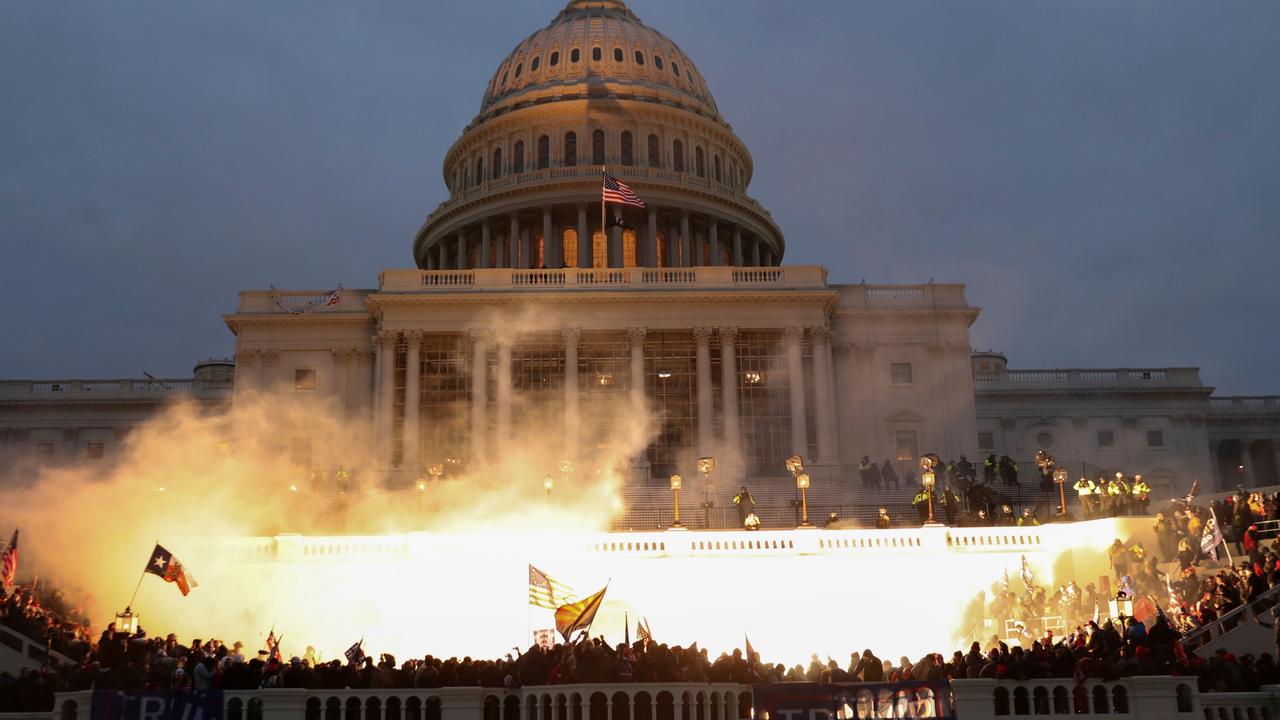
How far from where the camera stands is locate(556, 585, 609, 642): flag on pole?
23312mm

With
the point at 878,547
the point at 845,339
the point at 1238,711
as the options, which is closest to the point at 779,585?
the point at 878,547

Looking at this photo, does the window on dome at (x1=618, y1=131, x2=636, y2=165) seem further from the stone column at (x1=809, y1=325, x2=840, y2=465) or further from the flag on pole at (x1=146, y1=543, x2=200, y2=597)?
the flag on pole at (x1=146, y1=543, x2=200, y2=597)

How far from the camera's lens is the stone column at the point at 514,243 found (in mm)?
76000

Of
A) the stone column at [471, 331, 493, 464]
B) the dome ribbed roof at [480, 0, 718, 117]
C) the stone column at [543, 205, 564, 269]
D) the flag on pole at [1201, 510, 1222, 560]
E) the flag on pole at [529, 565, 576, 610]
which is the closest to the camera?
the flag on pole at [529, 565, 576, 610]

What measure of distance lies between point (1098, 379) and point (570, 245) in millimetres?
31795

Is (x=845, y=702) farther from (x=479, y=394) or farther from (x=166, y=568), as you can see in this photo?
(x=479, y=394)

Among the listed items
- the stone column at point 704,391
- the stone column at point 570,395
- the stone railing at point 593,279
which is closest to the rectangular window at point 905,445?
the stone railing at point 593,279

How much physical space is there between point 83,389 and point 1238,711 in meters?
65.5

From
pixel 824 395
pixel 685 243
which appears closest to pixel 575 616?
pixel 824 395

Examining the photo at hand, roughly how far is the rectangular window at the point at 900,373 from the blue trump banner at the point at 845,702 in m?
40.0

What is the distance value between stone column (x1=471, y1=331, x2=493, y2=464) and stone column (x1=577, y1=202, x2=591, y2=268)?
18.1 meters

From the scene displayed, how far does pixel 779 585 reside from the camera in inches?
1339

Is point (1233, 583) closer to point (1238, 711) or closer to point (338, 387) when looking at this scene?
point (1238, 711)

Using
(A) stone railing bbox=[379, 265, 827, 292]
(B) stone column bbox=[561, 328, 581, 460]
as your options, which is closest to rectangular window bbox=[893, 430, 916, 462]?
(A) stone railing bbox=[379, 265, 827, 292]
